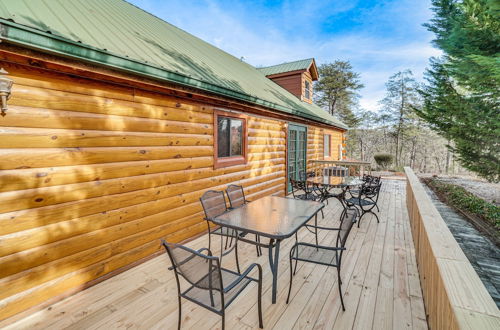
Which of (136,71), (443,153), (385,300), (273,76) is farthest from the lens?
(443,153)

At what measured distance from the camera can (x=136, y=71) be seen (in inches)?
103

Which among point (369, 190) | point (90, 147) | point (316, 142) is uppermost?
point (316, 142)

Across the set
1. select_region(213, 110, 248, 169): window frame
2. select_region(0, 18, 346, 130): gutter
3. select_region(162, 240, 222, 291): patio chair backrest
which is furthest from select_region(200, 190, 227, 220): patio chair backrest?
select_region(0, 18, 346, 130): gutter

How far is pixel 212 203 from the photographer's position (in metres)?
3.19

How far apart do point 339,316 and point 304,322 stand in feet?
1.18

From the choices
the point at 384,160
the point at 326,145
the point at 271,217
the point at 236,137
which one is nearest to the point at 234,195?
the point at 271,217

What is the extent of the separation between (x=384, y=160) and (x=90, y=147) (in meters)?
18.8

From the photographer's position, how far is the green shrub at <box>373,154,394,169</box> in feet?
55.9

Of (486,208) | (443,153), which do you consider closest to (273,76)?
(486,208)

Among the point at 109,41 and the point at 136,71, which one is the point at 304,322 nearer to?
the point at 136,71

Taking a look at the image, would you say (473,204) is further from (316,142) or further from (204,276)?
(204,276)

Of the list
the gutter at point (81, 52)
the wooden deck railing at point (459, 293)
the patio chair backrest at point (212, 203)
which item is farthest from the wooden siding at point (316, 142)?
the wooden deck railing at point (459, 293)

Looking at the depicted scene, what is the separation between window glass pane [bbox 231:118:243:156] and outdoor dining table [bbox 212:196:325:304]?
72.7 inches

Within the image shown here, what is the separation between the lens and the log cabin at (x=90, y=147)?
2.05 metres
